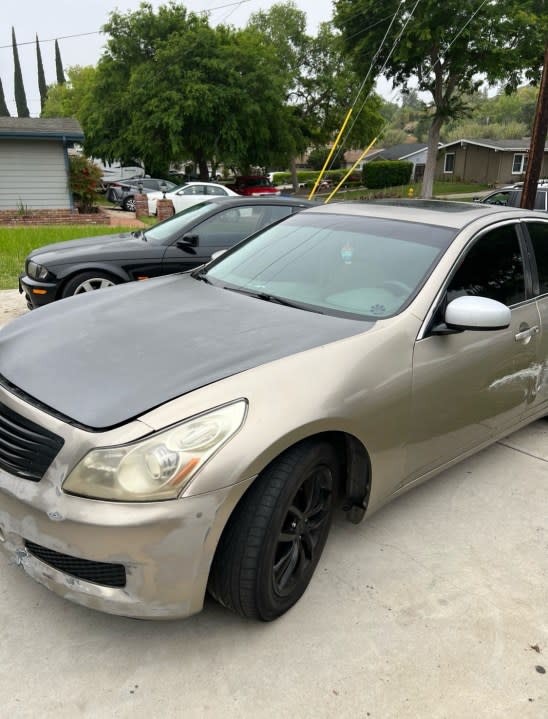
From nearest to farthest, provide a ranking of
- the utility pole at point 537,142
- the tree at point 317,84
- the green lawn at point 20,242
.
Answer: the green lawn at point 20,242
the utility pole at point 537,142
the tree at point 317,84

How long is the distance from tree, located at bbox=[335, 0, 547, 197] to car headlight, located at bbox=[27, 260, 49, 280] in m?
21.1

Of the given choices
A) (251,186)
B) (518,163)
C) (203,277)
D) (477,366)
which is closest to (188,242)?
(203,277)

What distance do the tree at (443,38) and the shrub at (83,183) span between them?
12.4 m

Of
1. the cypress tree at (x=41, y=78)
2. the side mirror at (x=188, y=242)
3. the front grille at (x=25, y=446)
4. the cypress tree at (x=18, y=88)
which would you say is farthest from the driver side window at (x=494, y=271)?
the cypress tree at (x=41, y=78)

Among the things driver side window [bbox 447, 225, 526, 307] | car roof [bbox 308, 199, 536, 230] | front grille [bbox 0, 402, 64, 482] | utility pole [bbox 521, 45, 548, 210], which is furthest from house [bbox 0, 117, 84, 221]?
front grille [bbox 0, 402, 64, 482]

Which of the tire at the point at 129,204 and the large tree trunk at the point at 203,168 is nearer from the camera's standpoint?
the tire at the point at 129,204

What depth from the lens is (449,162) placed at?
52.9m

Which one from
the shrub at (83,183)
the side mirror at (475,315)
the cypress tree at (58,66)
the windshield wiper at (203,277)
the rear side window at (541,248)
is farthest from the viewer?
the cypress tree at (58,66)

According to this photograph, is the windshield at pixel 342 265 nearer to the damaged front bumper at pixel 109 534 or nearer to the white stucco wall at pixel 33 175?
the damaged front bumper at pixel 109 534

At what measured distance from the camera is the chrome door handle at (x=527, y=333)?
3242 millimetres

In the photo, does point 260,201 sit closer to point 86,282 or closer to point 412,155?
point 86,282

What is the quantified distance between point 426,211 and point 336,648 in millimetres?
2391

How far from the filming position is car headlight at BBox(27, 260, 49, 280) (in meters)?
6.15

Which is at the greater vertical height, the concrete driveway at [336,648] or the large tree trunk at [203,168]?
the large tree trunk at [203,168]
